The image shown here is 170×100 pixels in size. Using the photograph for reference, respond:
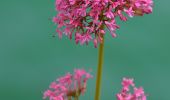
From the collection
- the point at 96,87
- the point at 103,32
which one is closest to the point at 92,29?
the point at 103,32

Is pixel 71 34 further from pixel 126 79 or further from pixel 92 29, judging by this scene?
pixel 126 79

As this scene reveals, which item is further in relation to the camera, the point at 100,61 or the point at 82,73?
the point at 82,73

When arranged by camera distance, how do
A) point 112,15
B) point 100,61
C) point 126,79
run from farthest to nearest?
point 126,79 → point 100,61 → point 112,15

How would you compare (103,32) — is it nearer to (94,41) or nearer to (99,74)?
(94,41)

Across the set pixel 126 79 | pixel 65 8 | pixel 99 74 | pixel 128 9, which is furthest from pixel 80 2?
pixel 126 79

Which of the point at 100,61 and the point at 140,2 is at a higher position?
the point at 140,2

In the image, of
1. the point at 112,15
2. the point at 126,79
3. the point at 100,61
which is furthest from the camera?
the point at 126,79
